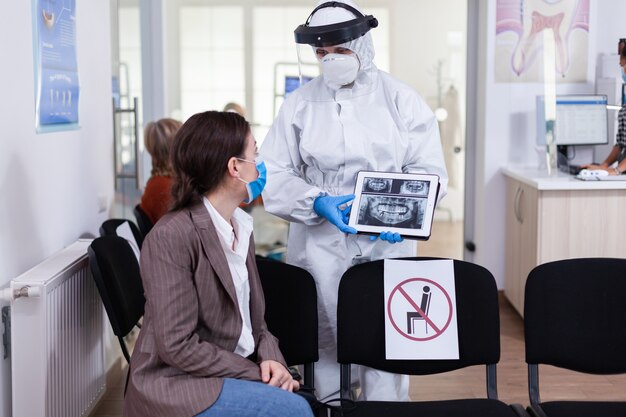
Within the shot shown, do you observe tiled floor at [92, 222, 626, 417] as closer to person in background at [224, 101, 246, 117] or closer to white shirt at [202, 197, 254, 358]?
white shirt at [202, 197, 254, 358]

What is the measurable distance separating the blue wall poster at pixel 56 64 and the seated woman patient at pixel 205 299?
2.98 ft

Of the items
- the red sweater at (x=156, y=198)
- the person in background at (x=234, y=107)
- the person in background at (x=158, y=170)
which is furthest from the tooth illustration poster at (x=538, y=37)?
the red sweater at (x=156, y=198)

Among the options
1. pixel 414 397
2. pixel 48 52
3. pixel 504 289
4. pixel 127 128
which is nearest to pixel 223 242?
pixel 48 52

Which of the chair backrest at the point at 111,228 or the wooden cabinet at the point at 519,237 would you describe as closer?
the chair backrest at the point at 111,228

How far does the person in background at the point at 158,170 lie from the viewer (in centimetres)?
388

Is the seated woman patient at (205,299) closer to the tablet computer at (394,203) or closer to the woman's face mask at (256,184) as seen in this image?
the woman's face mask at (256,184)

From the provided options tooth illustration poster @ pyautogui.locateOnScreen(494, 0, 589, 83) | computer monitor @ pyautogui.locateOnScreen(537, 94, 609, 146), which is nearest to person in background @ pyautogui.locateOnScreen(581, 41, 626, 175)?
computer monitor @ pyautogui.locateOnScreen(537, 94, 609, 146)

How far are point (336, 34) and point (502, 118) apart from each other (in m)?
2.80

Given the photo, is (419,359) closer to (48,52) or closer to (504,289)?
(48,52)

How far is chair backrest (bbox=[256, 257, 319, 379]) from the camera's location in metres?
2.46

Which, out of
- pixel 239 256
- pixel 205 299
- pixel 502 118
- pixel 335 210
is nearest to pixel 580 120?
pixel 502 118

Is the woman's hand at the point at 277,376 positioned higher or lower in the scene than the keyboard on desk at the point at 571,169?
lower

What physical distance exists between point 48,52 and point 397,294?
143 cm

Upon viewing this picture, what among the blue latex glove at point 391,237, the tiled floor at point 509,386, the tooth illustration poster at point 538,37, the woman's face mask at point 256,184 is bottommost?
the tiled floor at point 509,386
